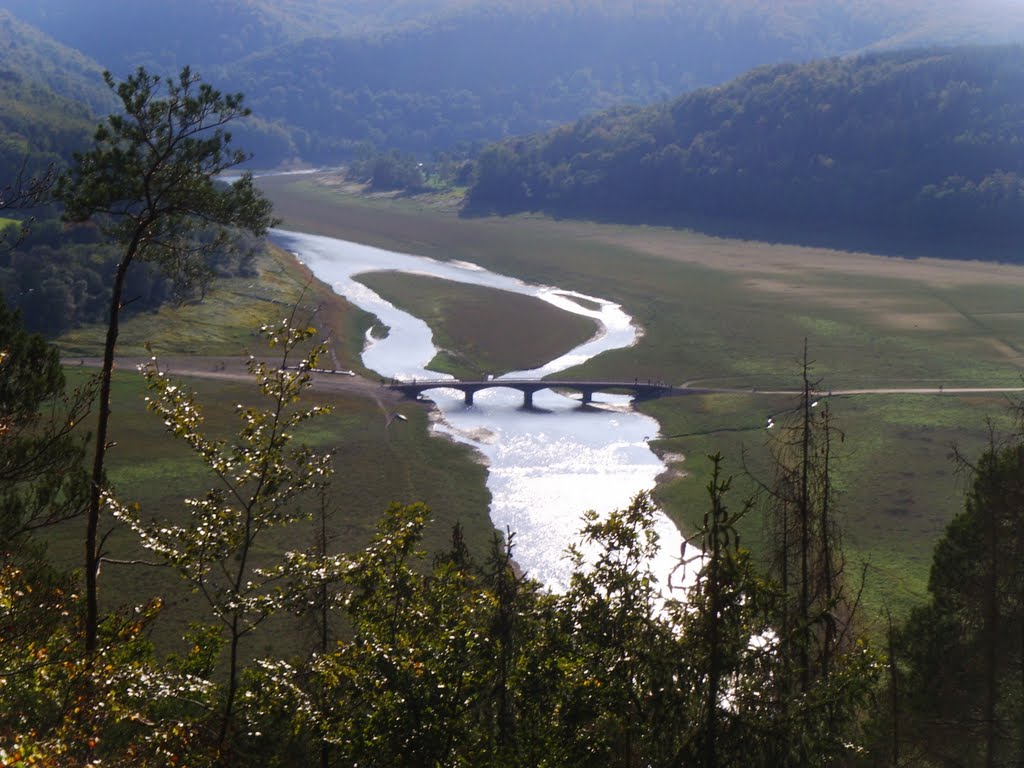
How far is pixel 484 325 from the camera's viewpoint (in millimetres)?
81875

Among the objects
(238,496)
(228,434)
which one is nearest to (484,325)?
(228,434)

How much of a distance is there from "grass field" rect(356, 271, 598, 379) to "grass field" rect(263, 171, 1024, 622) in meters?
5.37

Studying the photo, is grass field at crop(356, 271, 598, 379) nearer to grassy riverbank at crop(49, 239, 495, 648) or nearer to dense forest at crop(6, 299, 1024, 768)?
grassy riverbank at crop(49, 239, 495, 648)

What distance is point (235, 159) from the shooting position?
58.0 feet

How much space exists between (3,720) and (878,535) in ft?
115

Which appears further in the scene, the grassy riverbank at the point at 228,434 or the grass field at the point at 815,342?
the grass field at the point at 815,342

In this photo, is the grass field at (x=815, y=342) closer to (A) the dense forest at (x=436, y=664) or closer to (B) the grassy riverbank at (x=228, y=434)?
(B) the grassy riverbank at (x=228, y=434)

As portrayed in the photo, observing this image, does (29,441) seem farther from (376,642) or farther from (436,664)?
(436,664)

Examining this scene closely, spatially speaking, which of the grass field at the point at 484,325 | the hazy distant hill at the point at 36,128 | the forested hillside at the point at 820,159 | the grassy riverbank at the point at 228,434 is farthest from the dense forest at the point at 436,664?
the forested hillside at the point at 820,159

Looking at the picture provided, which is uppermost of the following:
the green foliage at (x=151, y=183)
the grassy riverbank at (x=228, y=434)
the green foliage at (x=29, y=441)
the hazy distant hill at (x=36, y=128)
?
the hazy distant hill at (x=36, y=128)

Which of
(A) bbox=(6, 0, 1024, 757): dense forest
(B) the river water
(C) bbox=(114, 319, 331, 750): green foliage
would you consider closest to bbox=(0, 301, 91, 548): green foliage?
(A) bbox=(6, 0, 1024, 757): dense forest

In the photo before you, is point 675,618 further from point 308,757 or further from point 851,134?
point 851,134

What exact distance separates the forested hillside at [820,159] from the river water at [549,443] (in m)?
53.6

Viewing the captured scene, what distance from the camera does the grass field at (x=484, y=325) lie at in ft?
238
